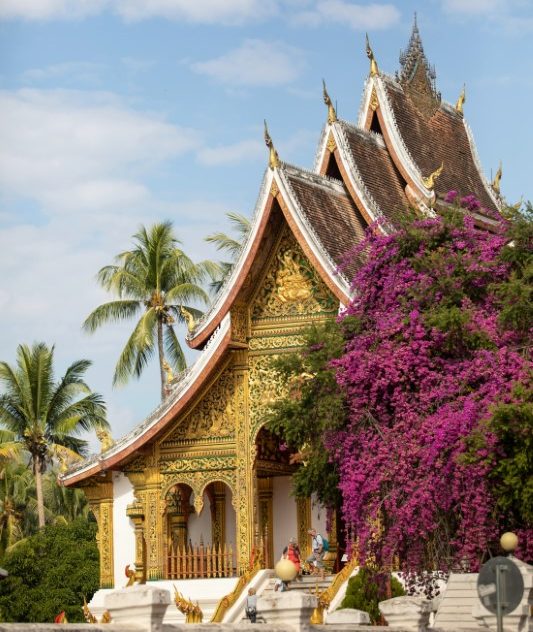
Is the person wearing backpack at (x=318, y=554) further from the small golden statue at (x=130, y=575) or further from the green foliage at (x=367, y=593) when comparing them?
the small golden statue at (x=130, y=575)

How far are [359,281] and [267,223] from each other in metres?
3.42

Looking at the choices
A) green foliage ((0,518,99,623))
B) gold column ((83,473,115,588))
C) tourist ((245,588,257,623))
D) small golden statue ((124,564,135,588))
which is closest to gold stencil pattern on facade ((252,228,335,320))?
gold column ((83,473,115,588))

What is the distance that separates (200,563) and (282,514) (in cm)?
193

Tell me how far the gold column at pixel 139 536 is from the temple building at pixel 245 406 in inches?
1.2

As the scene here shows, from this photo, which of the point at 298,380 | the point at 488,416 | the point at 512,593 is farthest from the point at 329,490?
the point at 512,593

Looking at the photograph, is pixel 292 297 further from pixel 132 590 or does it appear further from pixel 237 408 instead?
pixel 132 590

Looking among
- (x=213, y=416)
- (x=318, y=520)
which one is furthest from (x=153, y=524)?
(x=318, y=520)

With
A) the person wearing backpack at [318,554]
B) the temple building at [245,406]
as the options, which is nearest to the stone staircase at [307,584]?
the person wearing backpack at [318,554]

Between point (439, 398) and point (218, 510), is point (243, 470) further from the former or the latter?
point (439, 398)

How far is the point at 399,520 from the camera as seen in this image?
19.9m

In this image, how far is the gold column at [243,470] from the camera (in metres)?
24.7

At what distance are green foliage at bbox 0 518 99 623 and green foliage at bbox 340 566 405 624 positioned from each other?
42.6ft

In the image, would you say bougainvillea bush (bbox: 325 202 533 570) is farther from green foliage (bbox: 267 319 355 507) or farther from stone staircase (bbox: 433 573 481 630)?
stone staircase (bbox: 433 573 481 630)

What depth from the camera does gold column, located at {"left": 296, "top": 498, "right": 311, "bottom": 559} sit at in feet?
84.8
